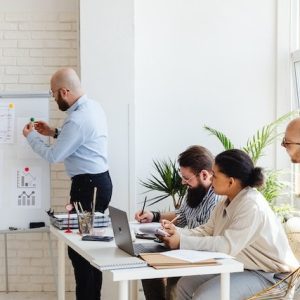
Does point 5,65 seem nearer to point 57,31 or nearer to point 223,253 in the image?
point 57,31

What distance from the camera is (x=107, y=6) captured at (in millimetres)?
4879

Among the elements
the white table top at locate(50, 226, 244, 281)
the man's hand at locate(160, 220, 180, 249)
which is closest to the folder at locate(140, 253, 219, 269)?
the white table top at locate(50, 226, 244, 281)

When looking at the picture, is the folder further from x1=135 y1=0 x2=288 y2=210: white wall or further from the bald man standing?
x1=135 y1=0 x2=288 y2=210: white wall

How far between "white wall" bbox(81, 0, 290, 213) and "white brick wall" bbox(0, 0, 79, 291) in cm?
54

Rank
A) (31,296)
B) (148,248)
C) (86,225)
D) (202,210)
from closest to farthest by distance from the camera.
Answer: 1. (148,248)
2. (86,225)
3. (202,210)
4. (31,296)

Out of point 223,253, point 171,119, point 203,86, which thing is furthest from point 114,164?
point 223,253

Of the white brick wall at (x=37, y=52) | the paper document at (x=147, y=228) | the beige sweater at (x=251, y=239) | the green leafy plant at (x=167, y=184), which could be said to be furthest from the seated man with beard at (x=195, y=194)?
the white brick wall at (x=37, y=52)

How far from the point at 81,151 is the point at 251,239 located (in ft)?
4.96

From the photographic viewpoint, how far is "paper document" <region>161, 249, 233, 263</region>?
2.73m

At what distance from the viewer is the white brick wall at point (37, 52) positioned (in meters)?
5.21

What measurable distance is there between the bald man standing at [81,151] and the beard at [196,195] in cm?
74

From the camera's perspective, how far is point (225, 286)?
2734 mm

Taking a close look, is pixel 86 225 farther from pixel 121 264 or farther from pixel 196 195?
pixel 121 264

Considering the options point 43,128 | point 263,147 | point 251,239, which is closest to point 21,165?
point 43,128
